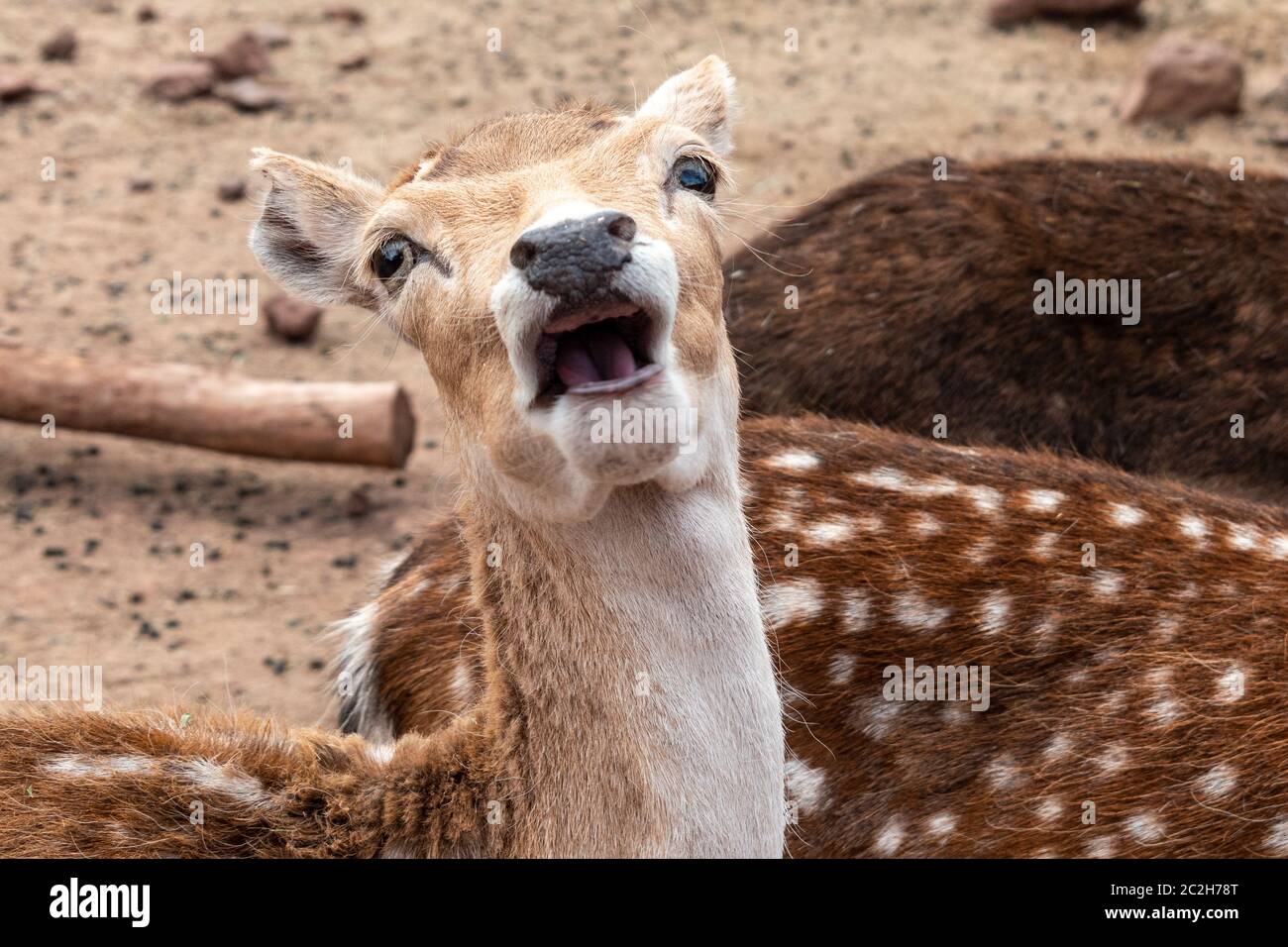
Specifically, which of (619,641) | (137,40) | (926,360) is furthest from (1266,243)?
(137,40)

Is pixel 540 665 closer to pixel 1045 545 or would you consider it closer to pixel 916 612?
pixel 916 612

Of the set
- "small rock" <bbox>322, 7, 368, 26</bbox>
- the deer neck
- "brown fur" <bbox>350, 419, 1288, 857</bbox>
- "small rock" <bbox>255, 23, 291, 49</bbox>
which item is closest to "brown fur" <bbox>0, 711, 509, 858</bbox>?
the deer neck

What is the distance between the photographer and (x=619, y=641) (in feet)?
10.1

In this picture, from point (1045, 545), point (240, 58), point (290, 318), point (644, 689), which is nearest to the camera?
point (644, 689)

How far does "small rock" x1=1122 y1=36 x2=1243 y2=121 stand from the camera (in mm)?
9711

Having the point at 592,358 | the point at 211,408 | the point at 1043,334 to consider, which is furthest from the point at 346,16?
the point at 592,358

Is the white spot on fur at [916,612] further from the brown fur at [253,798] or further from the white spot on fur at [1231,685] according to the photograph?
the brown fur at [253,798]

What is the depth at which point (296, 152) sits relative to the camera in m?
9.45

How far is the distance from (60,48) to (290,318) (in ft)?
14.2
